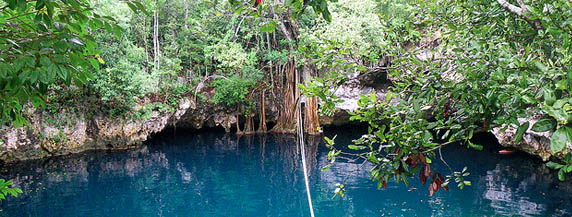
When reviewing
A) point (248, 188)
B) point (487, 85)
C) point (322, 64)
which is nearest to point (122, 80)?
point (248, 188)

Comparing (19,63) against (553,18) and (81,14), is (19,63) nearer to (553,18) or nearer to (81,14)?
(81,14)

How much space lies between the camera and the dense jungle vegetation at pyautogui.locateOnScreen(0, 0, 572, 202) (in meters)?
1.11

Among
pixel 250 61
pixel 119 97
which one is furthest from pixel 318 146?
pixel 119 97

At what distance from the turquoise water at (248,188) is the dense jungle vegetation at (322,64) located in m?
0.61

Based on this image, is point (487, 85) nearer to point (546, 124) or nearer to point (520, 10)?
point (520, 10)

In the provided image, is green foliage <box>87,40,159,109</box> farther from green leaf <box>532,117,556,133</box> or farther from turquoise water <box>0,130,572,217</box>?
green leaf <box>532,117,556,133</box>

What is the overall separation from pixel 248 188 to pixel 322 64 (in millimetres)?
4709

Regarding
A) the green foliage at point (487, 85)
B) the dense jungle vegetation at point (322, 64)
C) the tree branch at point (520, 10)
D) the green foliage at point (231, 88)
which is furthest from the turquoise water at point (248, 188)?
the tree branch at point (520, 10)

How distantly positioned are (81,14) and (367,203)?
4.81 metres

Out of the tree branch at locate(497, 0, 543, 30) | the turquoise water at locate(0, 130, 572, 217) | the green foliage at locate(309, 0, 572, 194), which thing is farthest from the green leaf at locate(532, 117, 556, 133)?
the turquoise water at locate(0, 130, 572, 217)

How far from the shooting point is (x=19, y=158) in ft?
25.9

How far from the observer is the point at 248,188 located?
20.6 feet

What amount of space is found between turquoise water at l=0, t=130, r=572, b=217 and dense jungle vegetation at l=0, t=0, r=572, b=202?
24.0 inches

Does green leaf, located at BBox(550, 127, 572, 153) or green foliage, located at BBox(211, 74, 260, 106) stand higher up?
green foliage, located at BBox(211, 74, 260, 106)
